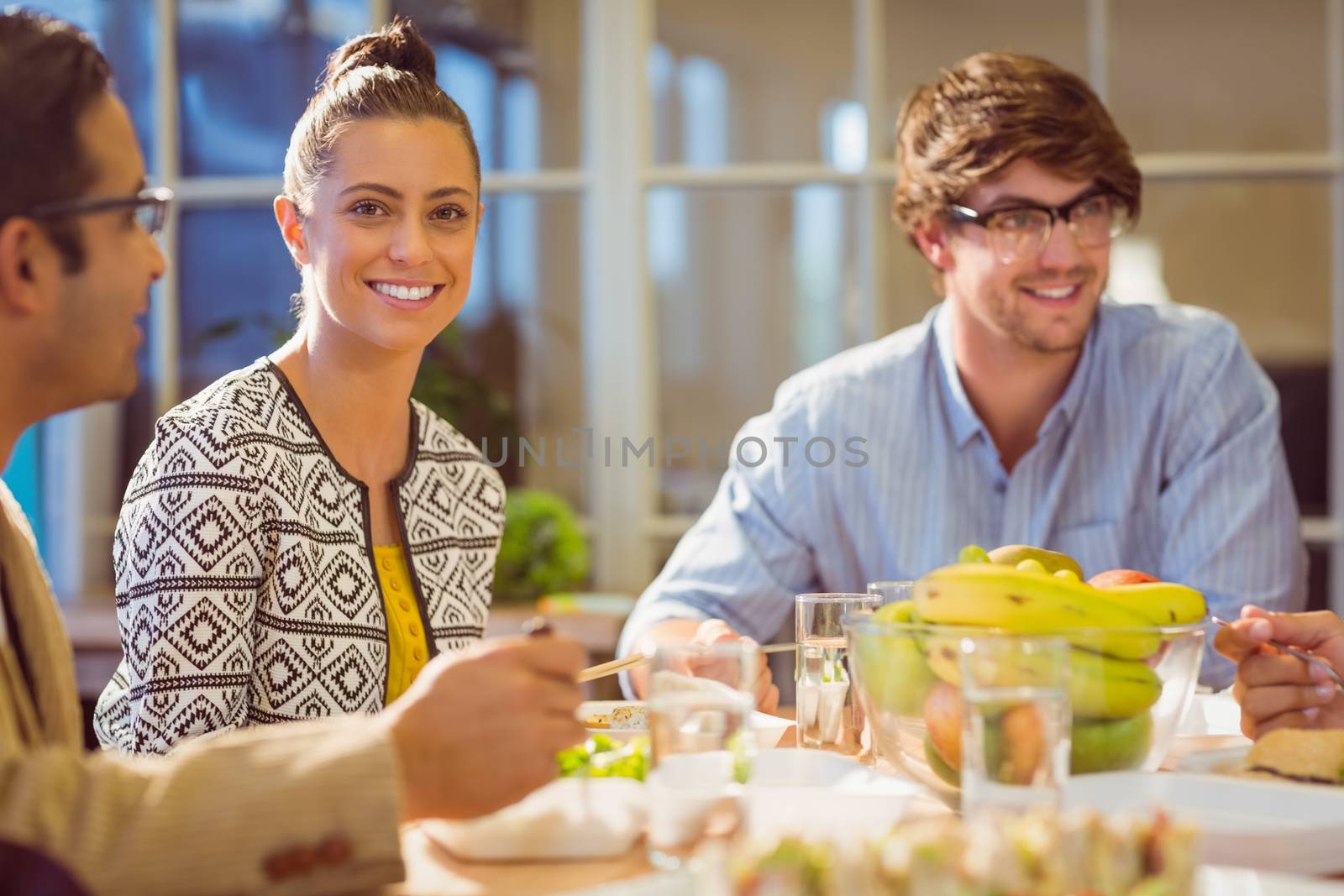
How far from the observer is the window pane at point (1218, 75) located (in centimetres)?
335

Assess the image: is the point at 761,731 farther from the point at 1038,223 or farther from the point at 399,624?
the point at 1038,223

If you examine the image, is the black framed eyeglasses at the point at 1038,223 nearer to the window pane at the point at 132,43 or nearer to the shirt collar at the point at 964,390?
the shirt collar at the point at 964,390

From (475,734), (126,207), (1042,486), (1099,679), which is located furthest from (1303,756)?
(1042,486)

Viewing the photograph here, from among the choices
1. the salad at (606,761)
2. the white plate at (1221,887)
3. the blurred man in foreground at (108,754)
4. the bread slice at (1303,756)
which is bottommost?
the salad at (606,761)

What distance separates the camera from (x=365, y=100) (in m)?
1.71

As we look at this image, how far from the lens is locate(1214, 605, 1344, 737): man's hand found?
1271mm

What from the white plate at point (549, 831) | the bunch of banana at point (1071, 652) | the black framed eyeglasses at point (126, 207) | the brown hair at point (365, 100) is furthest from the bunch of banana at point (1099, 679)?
the brown hair at point (365, 100)

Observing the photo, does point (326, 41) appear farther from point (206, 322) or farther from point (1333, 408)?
point (1333, 408)

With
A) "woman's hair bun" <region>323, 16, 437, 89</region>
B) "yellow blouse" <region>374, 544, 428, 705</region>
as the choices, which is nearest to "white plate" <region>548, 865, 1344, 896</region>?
"yellow blouse" <region>374, 544, 428, 705</region>

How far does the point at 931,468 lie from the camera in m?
2.24

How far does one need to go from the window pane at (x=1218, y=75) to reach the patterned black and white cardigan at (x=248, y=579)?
2.44 meters

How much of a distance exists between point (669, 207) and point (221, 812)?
2.93 meters

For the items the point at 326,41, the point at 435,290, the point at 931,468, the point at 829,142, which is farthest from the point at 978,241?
the point at 326,41

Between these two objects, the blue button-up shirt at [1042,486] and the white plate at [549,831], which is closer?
the white plate at [549,831]
